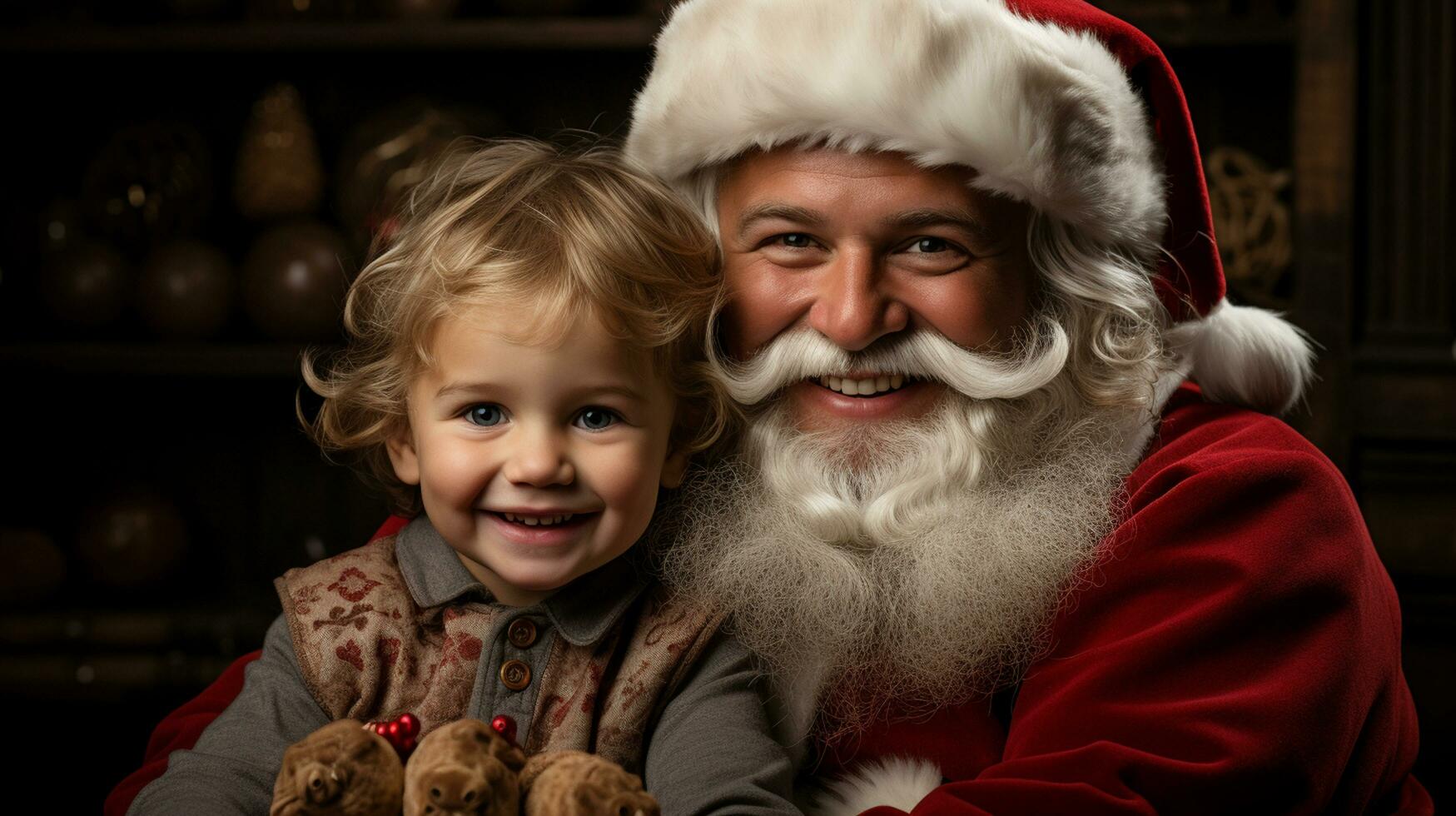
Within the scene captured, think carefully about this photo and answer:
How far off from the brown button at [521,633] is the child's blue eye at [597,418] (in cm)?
20

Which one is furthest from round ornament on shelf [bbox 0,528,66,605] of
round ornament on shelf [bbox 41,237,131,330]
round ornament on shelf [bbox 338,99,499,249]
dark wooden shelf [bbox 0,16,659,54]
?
dark wooden shelf [bbox 0,16,659,54]

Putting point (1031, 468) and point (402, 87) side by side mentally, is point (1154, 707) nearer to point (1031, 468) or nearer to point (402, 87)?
point (1031, 468)

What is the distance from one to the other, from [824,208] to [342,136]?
2100 mm

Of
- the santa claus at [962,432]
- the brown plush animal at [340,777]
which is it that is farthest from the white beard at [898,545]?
the brown plush animal at [340,777]

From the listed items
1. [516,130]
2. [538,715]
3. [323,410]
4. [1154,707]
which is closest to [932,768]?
[1154,707]

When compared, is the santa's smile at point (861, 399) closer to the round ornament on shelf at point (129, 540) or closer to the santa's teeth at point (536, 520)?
the santa's teeth at point (536, 520)

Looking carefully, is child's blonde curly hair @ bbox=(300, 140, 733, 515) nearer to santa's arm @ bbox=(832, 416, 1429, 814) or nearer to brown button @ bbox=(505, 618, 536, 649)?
brown button @ bbox=(505, 618, 536, 649)

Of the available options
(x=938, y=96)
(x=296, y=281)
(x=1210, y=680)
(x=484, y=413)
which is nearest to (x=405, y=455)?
(x=484, y=413)

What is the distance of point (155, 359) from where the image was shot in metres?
2.92

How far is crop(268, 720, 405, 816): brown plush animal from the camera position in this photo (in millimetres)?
922

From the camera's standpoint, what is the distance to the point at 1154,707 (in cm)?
118

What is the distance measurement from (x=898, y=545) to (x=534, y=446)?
0.45 meters

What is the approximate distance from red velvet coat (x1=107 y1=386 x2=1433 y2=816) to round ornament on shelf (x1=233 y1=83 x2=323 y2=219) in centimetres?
173

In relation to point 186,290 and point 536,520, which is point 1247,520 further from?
point 186,290
